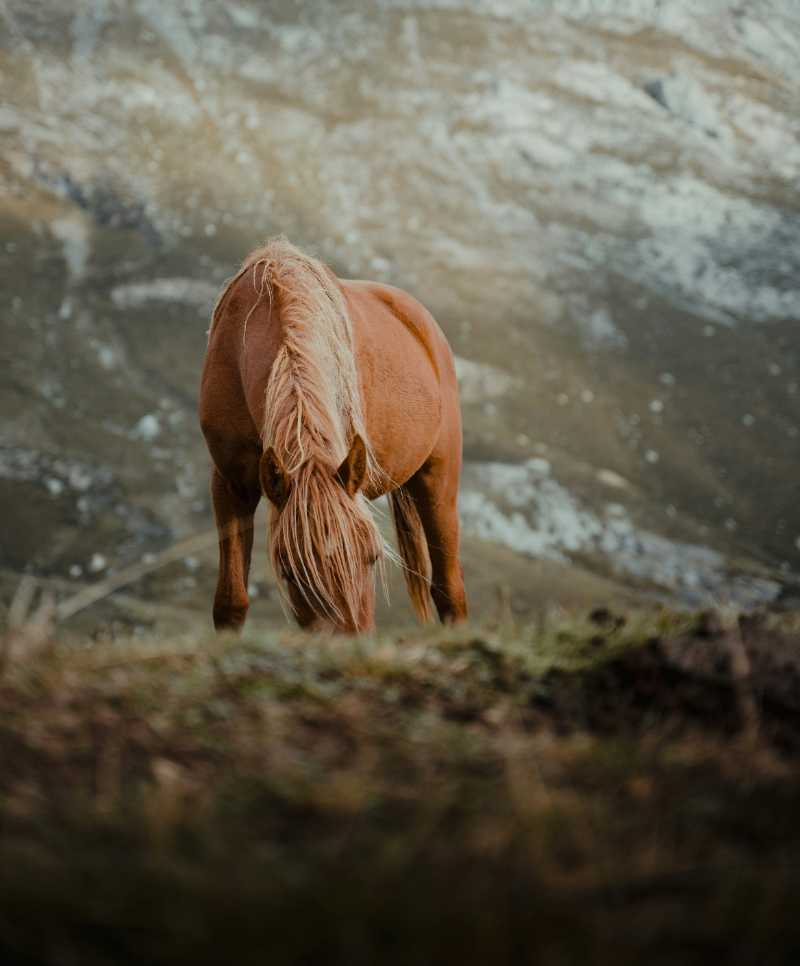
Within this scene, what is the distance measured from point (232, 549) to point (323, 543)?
1.42 metres

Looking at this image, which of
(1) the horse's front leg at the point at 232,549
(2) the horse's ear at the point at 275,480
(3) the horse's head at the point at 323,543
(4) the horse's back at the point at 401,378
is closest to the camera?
(3) the horse's head at the point at 323,543

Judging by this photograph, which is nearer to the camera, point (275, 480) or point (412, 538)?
point (275, 480)

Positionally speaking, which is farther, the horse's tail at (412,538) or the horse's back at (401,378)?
the horse's tail at (412,538)

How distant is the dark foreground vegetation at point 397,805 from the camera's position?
117 cm

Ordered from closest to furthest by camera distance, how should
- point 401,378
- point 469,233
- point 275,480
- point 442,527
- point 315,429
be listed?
point 275,480 → point 315,429 → point 401,378 → point 442,527 → point 469,233

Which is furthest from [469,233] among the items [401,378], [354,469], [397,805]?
[397,805]

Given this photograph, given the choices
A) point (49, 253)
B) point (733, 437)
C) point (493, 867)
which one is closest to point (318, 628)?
point (493, 867)

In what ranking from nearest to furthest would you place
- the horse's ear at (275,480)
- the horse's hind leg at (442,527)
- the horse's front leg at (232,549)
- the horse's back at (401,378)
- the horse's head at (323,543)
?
the horse's head at (323,543) < the horse's ear at (275,480) < the horse's front leg at (232,549) < the horse's back at (401,378) < the horse's hind leg at (442,527)

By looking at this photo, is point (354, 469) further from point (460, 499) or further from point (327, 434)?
point (460, 499)

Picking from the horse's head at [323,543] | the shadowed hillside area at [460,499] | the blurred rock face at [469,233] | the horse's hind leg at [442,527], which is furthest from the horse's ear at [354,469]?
the blurred rock face at [469,233]

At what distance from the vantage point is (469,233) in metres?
21.5

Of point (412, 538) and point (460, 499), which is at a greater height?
point (412, 538)

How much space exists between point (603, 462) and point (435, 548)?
10.9m

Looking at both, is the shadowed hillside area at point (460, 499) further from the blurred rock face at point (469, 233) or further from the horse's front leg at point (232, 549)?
the horse's front leg at point (232, 549)
